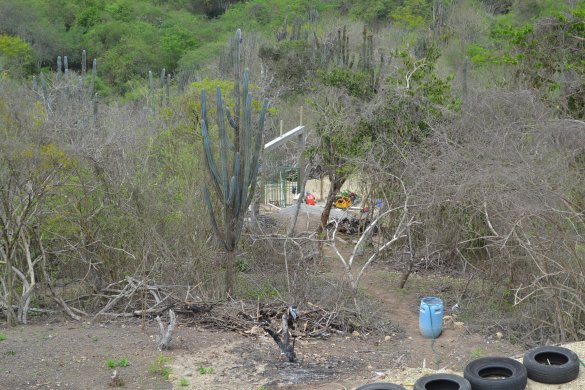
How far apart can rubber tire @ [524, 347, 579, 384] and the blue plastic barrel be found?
264 centimetres

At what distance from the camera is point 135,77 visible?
3641 cm

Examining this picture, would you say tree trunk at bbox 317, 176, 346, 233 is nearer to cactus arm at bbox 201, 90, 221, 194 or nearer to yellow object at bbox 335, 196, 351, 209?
yellow object at bbox 335, 196, 351, 209

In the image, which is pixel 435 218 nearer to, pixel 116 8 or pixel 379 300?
pixel 379 300

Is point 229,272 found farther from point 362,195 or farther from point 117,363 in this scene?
point 362,195

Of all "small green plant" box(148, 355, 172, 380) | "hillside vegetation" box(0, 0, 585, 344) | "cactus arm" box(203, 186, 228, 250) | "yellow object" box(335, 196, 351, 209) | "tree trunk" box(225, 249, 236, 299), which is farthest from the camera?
"yellow object" box(335, 196, 351, 209)

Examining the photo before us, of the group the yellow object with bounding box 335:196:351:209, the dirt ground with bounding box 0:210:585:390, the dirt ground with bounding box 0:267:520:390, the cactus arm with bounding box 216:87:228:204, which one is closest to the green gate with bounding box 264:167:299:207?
the yellow object with bounding box 335:196:351:209

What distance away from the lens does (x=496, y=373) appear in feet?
27.0

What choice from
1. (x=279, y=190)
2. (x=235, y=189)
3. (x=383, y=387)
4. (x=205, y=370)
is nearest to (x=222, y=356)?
(x=205, y=370)

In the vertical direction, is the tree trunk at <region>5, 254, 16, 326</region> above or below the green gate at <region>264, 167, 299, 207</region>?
above

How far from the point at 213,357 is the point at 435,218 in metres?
5.34

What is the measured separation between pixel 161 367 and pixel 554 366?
4296mm

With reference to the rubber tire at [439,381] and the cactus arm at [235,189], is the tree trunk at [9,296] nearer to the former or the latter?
the cactus arm at [235,189]

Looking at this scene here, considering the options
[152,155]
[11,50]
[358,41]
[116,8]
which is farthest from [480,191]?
[116,8]

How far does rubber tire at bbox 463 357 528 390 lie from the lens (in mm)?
7727
